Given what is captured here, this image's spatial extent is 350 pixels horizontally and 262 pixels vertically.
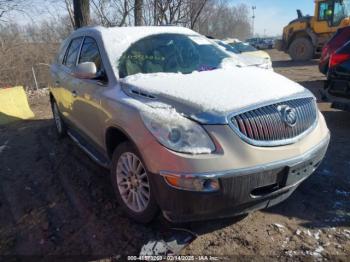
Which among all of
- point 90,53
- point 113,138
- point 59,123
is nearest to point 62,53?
point 59,123

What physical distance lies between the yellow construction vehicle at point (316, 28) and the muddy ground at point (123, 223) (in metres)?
15.1

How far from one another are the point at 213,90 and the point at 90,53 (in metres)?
1.94

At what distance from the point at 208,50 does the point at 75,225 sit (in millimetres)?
2602

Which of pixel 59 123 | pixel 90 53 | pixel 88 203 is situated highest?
pixel 90 53

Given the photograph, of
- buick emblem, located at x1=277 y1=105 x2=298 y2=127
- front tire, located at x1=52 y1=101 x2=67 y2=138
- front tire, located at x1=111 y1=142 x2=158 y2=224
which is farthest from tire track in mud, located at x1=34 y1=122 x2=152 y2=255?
buick emblem, located at x1=277 y1=105 x2=298 y2=127

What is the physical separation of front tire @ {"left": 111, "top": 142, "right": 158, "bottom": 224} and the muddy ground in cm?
17

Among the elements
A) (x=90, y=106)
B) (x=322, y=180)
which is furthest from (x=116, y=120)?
(x=322, y=180)

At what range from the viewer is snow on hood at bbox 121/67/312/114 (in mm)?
2707

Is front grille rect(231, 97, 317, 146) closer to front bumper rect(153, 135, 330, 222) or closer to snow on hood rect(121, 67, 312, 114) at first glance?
snow on hood rect(121, 67, 312, 114)

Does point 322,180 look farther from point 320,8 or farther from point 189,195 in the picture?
point 320,8

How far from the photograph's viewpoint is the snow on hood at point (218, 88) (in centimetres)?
271

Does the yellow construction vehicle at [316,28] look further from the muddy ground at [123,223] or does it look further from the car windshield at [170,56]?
the muddy ground at [123,223]

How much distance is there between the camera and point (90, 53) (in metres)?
4.16

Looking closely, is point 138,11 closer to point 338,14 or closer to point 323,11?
point 323,11
